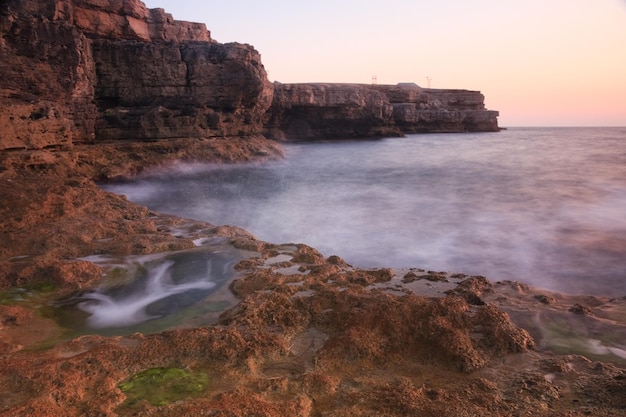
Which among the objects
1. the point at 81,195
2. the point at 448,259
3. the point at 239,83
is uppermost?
the point at 239,83

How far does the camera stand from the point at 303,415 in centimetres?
186

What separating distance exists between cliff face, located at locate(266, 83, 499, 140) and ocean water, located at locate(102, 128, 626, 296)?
959 cm

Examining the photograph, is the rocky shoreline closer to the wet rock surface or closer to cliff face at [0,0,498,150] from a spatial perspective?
the wet rock surface

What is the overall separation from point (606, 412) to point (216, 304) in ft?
8.04

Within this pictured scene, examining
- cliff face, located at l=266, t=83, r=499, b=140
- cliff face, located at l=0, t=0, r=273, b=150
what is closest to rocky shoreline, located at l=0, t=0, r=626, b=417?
cliff face, located at l=0, t=0, r=273, b=150

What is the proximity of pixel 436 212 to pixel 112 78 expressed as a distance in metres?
9.47

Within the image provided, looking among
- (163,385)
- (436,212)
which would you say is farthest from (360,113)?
(163,385)

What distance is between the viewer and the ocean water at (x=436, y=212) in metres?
4.67

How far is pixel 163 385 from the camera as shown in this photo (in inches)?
83.3

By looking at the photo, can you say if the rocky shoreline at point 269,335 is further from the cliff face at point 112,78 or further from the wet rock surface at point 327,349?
the cliff face at point 112,78

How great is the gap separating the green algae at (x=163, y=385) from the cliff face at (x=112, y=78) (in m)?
6.79

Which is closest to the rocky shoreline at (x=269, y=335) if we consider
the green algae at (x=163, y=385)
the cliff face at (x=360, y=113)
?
the green algae at (x=163, y=385)

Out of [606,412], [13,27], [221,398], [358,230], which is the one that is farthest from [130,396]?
[13,27]

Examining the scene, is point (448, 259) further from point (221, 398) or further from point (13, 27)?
point (13, 27)
